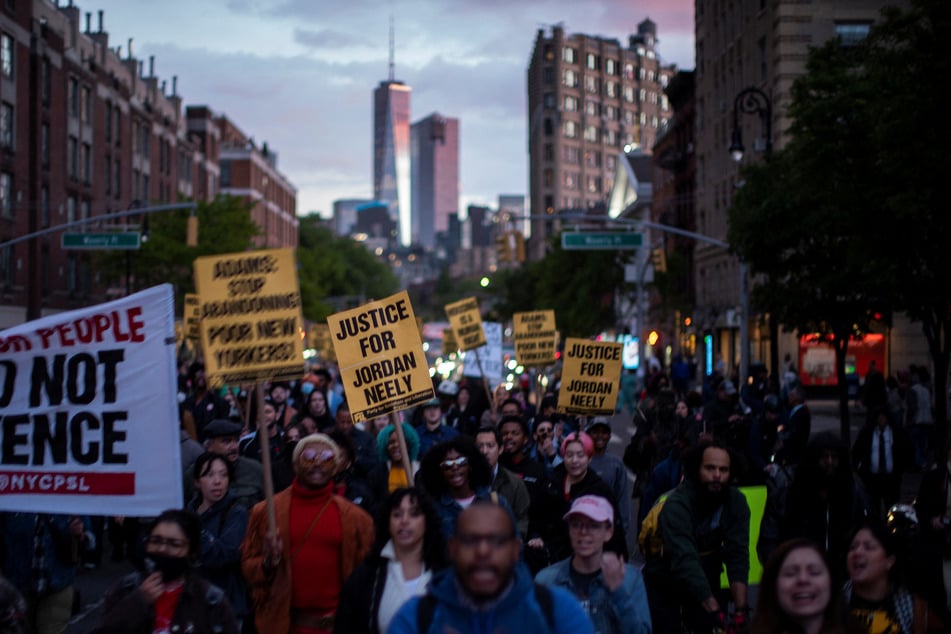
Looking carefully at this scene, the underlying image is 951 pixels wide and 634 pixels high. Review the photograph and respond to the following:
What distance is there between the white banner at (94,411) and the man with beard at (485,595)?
2.76 meters

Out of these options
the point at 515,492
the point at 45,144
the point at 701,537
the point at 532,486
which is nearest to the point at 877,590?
the point at 701,537

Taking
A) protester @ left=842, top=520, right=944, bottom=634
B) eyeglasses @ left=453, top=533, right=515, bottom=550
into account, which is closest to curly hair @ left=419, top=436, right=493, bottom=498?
protester @ left=842, top=520, right=944, bottom=634

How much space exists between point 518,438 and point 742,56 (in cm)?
4207

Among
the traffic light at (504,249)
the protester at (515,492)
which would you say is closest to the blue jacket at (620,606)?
the protester at (515,492)


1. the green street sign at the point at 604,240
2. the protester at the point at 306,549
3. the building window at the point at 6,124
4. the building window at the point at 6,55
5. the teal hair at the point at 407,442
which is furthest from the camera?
the building window at the point at 6,124

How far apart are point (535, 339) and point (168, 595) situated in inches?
586

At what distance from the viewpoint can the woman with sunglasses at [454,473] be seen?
7.10m

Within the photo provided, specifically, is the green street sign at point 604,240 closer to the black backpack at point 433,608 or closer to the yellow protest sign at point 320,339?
the yellow protest sign at point 320,339

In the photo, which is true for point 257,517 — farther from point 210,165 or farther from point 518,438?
point 210,165

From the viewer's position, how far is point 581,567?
537cm

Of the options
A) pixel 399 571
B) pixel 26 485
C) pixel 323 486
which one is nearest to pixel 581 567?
pixel 399 571

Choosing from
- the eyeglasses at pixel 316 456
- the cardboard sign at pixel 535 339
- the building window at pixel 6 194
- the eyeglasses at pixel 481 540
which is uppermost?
the building window at pixel 6 194

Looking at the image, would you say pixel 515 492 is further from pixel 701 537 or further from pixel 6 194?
pixel 6 194

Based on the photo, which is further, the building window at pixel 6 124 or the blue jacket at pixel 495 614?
the building window at pixel 6 124
